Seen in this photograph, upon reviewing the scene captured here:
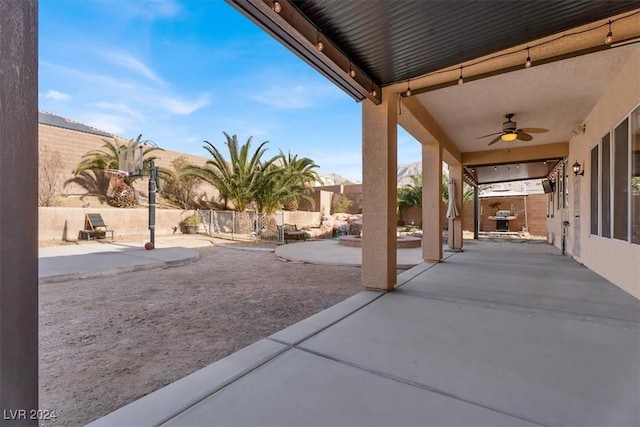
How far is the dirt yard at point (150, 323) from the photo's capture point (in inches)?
87.8

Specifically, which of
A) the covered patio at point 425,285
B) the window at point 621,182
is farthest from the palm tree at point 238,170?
the window at point 621,182

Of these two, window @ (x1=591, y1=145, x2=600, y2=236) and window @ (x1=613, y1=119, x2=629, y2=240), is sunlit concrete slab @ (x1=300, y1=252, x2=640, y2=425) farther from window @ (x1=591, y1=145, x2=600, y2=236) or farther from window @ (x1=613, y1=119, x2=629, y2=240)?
window @ (x1=591, y1=145, x2=600, y2=236)

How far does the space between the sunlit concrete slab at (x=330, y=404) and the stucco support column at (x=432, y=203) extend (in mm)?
5669

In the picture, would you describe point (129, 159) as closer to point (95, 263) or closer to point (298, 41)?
point (95, 263)

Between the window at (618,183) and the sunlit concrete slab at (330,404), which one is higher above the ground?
the window at (618,183)

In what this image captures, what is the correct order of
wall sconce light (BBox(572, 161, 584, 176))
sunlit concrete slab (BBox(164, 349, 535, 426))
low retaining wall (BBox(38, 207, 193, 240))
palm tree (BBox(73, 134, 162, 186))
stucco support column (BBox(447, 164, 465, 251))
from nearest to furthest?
sunlit concrete slab (BBox(164, 349, 535, 426)), wall sconce light (BBox(572, 161, 584, 176)), stucco support column (BBox(447, 164, 465, 251)), low retaining wall (BBox(38, 207, 193, 240)), palm tree (BBox(73, 134, 162, 186))

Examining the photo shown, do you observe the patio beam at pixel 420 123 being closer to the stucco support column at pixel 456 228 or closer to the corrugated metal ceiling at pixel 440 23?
the corrugated metal ceiling at pixel 440 23

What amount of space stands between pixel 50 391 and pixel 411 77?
5105mm

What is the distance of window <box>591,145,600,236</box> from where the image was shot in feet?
18.9

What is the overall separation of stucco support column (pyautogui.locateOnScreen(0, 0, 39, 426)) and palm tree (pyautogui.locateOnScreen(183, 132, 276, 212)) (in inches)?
567

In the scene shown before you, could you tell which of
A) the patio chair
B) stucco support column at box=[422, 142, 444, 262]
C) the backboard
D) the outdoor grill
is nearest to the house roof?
the backboard

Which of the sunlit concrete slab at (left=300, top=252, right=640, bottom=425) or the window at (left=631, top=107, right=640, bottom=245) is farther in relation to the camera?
the window at (left=631, top=107, right=640, bottom=245)

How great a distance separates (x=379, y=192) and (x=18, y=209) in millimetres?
3981
